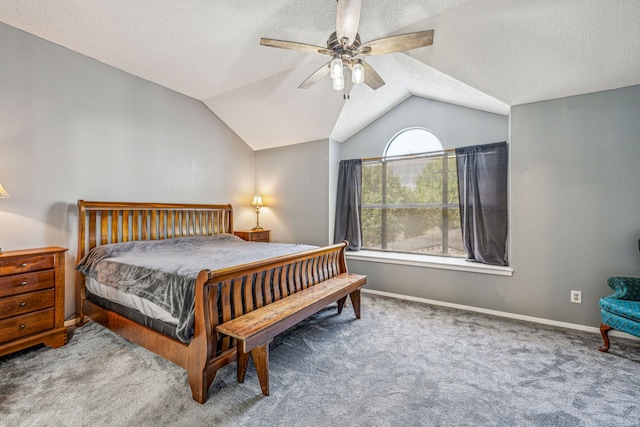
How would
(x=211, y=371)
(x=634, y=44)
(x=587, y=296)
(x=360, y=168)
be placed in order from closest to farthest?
1. (x=211, y=371)
2. (x=634, y=44)
3. (x=587, y=296)
4. (x=360, y=168)

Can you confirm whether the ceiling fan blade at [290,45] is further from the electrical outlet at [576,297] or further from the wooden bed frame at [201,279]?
the electrical outlet at [576,297]

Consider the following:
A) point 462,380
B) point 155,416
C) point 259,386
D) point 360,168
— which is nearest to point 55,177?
point 155,416

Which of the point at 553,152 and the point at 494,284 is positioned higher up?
the point at 553,152

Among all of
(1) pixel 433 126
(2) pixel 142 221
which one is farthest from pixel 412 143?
(2) pixel 142 221

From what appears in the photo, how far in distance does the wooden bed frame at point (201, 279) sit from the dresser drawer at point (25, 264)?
609 millimetres

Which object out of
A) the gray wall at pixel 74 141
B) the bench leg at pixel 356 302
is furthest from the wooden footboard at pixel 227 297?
the gray wall at pixel 74 141

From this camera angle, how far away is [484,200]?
3553 millimetres

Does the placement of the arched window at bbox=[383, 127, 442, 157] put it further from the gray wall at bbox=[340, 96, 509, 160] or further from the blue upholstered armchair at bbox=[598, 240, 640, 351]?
the blue upholstered armchair at bbox=[598, 240, 640, 351]

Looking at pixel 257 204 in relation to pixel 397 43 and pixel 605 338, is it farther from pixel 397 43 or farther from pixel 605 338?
pixel 605 338

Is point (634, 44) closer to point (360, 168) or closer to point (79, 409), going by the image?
point (360, 168)

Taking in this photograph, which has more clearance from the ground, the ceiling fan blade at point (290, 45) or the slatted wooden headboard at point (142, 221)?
the ceiling fan blade at point (290, 45)

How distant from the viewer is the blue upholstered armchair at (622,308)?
7.16ft

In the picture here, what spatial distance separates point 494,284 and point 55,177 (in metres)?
5.06

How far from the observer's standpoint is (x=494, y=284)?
3312mm
